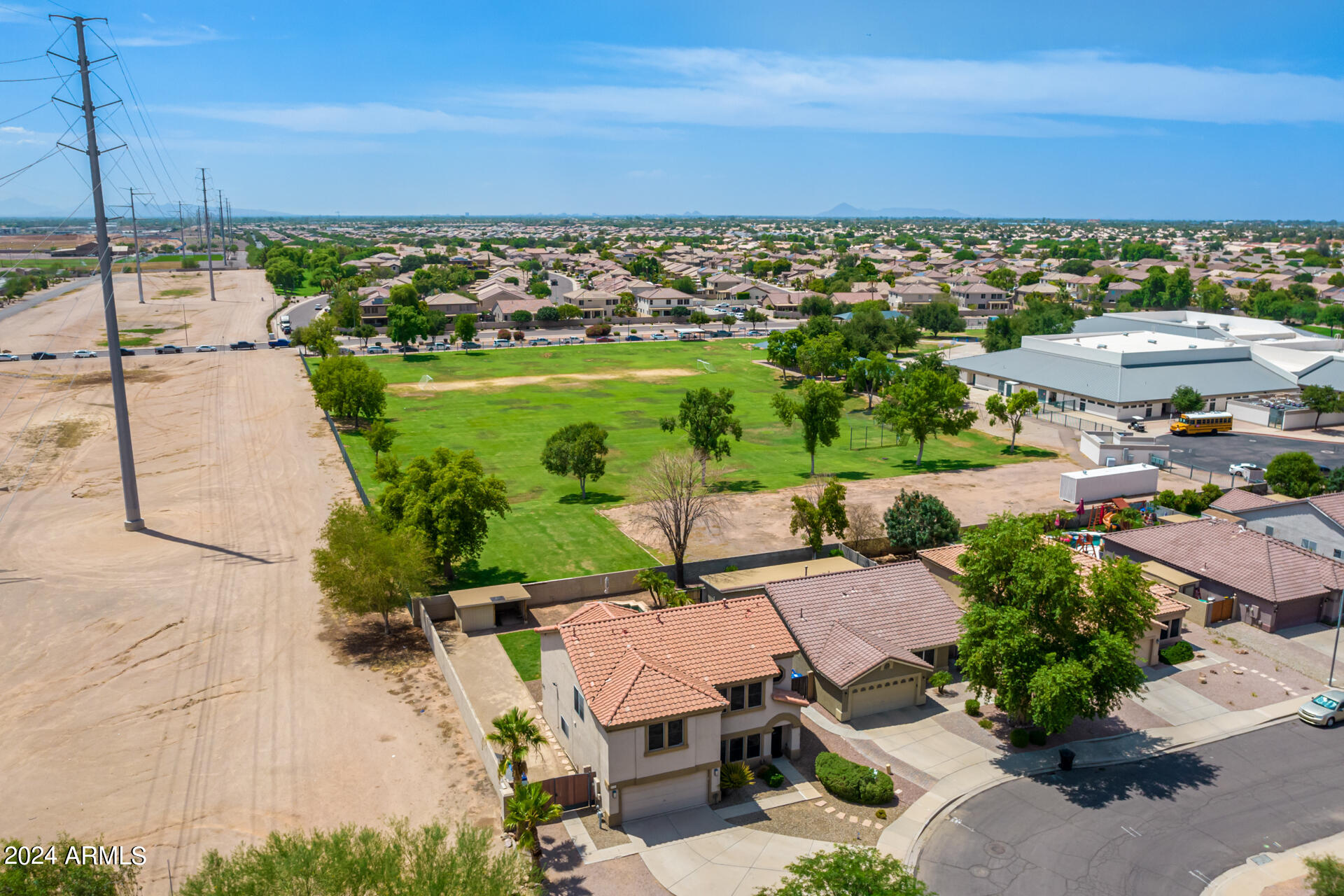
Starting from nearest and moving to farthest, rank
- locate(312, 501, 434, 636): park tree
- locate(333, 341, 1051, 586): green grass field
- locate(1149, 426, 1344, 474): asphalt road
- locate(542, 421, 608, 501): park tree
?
locate(312, 501, 434, 636): park tree, locate(333, 341, 1051, 586): green grass field, locate(542, 421, 608, 501): park tree, locate(1149, 426, 1344, 474): asphalt road

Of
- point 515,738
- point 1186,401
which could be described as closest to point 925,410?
point 1186,401

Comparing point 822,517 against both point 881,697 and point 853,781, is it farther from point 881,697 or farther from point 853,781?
point 853,781

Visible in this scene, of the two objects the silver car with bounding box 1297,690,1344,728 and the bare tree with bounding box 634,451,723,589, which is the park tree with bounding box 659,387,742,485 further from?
the silver car with bounding box 1297,690,1344,728

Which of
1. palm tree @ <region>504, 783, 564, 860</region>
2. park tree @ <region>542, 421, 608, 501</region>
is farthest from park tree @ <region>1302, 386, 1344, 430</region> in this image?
palm tree @ <region>504, 783, 564, 860</region>

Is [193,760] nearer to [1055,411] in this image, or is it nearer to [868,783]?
[868,783]

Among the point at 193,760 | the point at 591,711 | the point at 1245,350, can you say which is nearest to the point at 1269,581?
the point at 591,711

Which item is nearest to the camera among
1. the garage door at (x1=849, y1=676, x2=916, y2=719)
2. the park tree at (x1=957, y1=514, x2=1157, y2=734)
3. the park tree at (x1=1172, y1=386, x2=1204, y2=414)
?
the park tree at (x1=957, y1=514, x2=1157, y2=734)
